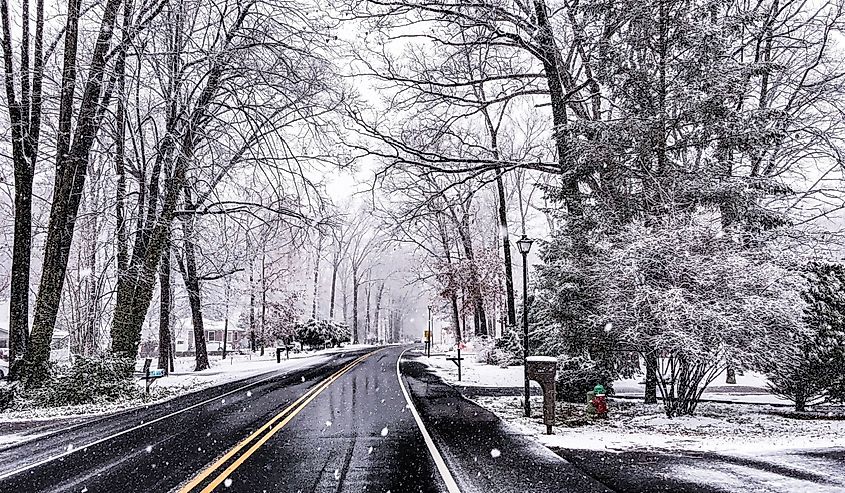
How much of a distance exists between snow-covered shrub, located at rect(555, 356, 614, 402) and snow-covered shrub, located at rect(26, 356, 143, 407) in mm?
11811

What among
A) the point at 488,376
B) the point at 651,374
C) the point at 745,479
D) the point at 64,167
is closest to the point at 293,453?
the point at 745,479

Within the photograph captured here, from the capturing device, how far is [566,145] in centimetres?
1408

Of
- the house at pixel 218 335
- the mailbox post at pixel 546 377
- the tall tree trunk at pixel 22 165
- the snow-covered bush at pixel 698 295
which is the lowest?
the house at pixel 218 335

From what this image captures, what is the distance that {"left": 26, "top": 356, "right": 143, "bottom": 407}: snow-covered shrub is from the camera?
15820mm

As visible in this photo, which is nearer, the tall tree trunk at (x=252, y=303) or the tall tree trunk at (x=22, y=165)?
the tall tree trunk at (x=22, y=165)

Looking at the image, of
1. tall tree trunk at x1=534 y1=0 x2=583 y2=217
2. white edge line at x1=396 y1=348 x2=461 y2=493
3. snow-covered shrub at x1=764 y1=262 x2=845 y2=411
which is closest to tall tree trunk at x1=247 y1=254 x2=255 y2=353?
tall tree trunk at x1=534 y1=0 x2=583 y2=217

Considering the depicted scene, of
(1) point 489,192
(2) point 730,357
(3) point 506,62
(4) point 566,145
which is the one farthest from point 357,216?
(2) point 730,357

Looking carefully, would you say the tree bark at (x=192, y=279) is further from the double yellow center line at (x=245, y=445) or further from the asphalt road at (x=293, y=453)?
the double yellow center line at (x=245, y=445)

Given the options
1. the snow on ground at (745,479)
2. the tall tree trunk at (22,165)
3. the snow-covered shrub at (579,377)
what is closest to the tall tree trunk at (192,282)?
the tall tree trunk at (22,165)

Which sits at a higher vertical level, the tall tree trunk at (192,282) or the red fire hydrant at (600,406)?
the tall tree trunk at (192,282)

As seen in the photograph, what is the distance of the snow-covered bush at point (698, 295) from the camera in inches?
423

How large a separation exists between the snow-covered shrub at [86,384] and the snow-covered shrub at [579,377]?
11811 mm

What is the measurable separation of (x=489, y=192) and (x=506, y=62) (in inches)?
1135

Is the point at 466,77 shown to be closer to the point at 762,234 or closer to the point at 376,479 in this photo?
the point at 762,234
